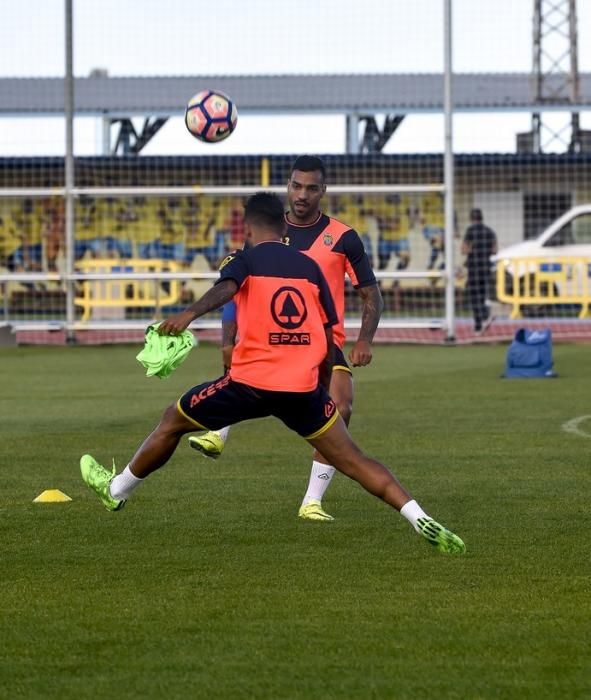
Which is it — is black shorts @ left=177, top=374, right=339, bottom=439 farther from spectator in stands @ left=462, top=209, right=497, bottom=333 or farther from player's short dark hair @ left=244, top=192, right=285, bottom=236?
spectator in stands @ left=462, top=209, right=497, bottom=333

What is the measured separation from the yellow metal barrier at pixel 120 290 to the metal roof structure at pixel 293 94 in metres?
9.81

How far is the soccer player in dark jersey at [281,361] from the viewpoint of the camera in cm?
712

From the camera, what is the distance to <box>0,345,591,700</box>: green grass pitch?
199 inches

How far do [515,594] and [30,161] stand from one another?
31.0 m

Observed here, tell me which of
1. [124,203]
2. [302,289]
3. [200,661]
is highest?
[124,203]

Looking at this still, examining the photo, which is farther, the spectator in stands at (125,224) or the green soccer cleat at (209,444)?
the spectator in stands at (125,224)

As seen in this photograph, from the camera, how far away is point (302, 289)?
23.6ft

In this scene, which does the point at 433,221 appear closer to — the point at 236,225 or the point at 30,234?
the point at 236,225

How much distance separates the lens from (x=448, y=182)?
24219 mm

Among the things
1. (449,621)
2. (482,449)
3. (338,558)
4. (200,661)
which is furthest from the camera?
(482,449)

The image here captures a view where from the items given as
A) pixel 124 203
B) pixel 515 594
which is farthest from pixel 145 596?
pixel 124 203

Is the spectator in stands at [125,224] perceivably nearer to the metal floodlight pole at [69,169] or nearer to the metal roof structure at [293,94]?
the metal roof structure at [293,94]

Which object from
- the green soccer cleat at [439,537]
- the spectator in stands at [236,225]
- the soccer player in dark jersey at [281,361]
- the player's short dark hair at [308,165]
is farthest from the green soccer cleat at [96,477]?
the spectator in stands at [236,225]

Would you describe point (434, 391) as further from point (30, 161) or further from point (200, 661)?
point (30, 161)
